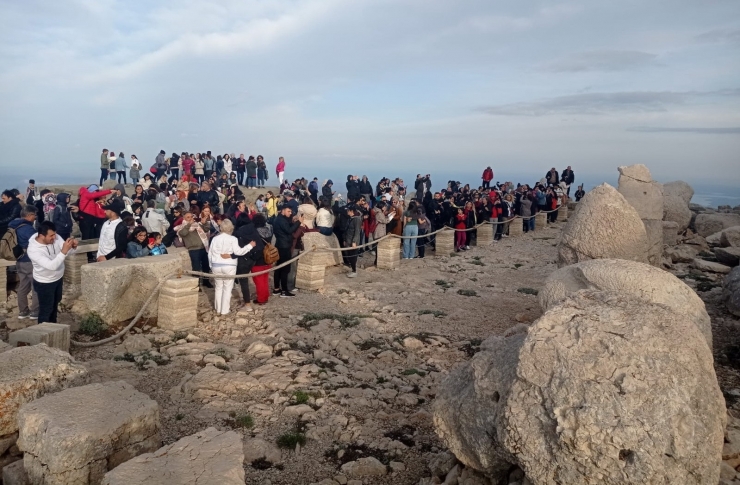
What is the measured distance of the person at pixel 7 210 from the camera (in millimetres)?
11062

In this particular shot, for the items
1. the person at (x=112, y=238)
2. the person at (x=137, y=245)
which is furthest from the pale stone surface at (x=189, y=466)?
the person at (x=112, y=238)

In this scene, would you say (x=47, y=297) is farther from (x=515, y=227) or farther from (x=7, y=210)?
(x=515, y=227)

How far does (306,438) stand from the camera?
505 cm

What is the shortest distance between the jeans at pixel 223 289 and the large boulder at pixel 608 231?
5.72 metres

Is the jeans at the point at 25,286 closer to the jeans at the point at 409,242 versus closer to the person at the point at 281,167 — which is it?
the jeans at the point at 409,242

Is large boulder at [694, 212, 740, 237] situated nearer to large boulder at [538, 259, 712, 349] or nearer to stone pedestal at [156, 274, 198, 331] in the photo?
large boulder at [538, 259, 712, 349]

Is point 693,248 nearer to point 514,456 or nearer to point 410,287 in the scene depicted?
point 410,287

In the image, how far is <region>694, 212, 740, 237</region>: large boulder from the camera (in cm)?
1716

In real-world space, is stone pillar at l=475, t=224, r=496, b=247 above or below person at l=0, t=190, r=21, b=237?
below

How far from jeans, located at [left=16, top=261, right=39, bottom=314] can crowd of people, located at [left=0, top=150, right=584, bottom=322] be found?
0.05 feet

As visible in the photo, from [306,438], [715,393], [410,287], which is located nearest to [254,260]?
[410,287]

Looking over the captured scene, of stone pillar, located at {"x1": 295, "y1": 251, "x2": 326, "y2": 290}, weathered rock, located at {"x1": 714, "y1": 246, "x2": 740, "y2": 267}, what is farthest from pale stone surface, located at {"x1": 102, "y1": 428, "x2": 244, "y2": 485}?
weathered rock, located at {"x1": 714, "y1": 246, "x2": 740, "y2": 267}

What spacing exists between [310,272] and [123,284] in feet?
11.8

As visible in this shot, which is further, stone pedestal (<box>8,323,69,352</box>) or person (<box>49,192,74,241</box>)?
person (<box>49,192,74,241</box>)
